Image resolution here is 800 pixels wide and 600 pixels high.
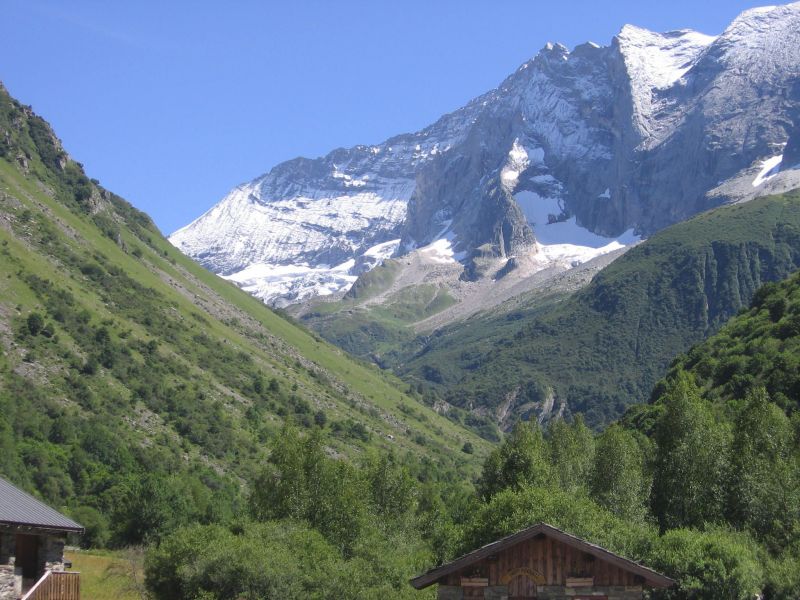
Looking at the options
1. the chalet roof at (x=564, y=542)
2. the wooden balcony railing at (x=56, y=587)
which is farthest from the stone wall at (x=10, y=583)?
the chalet roof at (x=564, y=542)

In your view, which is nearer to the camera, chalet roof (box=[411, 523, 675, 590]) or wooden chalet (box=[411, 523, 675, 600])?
chalet roof (box=[411, 523, 675, 590])

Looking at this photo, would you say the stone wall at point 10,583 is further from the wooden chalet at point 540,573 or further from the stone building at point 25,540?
the wooden chalet at point 540,573

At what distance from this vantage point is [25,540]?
44531 millimetres

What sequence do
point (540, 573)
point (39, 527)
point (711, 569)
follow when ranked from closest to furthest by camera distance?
point (540, 573)
point (39, 527)
point (711, 569)

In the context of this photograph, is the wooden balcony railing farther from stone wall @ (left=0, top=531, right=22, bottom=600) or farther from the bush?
the bush

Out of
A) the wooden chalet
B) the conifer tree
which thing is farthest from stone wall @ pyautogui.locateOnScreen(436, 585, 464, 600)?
the conifer tree

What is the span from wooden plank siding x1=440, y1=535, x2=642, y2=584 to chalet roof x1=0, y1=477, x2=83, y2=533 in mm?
18264

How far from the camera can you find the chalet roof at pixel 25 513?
42219mm

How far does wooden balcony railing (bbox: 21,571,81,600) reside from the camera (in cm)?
4275

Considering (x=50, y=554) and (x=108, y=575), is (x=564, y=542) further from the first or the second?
(x=108, y=575)

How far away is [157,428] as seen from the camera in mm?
180500

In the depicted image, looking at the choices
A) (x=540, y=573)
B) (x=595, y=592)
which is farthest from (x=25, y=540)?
(x=595, y=592)

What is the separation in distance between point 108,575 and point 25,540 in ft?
136

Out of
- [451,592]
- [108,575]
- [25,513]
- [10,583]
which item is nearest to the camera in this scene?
[451,592]
